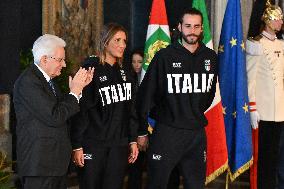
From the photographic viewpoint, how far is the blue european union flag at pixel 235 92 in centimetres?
551

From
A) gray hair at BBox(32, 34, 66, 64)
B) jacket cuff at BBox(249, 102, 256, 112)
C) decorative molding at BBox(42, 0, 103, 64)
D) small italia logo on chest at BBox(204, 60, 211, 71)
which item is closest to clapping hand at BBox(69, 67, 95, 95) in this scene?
gray hair at BBox(32, 34, 66, 64)

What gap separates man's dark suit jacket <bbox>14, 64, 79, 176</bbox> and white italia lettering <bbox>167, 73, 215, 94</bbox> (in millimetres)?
1135

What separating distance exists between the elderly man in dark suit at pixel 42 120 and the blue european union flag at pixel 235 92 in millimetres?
2316

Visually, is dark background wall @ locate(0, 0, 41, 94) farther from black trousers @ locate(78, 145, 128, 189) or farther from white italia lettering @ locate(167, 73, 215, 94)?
white italia lettering @ locate(167, 73, 215, 94)

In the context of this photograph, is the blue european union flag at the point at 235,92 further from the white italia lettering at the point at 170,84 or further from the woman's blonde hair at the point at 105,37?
the woman's blonde hair at the point at 105,37

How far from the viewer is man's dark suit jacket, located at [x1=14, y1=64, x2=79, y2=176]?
348 centimetres

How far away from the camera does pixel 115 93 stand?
13.7 ft

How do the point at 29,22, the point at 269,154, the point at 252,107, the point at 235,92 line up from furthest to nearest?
1. the point at 29,22
2. the point at 269,154
3. the point at 252,107
4. the point at 235,92

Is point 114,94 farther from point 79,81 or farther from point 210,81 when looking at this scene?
point 210,81

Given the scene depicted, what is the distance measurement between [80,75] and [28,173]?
2.51ft

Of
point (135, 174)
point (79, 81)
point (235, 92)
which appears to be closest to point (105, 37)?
point (79, 81)

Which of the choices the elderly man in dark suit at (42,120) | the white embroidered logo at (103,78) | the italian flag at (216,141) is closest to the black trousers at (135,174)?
the italian flag at (216,141)

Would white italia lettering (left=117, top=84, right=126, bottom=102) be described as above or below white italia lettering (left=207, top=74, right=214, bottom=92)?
below

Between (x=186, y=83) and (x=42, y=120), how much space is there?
1399mm
